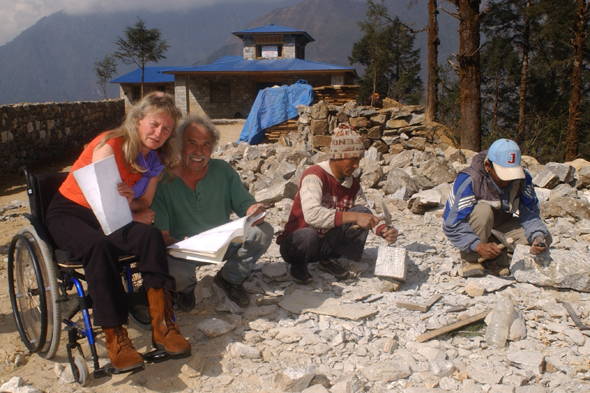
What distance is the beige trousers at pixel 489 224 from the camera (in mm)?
3717

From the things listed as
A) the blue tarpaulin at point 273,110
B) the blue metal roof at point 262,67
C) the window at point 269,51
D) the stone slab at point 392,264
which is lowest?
the stone slab at point 392,264

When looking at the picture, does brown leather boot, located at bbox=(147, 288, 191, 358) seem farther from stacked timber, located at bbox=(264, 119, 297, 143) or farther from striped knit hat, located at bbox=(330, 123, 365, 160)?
stacked timber, located at bbox=(264, 119, 297, 143)

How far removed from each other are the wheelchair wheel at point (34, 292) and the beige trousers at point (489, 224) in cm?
286

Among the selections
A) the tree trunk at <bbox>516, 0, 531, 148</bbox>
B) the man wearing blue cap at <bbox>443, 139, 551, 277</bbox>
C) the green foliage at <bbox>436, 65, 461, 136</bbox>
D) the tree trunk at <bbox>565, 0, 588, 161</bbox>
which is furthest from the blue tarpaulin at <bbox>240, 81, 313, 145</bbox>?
the man wearing blue cap at <bbox>443, 139, 551, 277</bbox>

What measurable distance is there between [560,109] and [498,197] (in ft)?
71.9

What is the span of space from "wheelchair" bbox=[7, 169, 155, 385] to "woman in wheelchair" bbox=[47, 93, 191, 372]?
0.08 meters

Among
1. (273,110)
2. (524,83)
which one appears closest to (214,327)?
(273,110)

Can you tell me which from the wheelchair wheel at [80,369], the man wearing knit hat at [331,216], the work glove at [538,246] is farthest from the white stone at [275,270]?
the work glove at [538,246]

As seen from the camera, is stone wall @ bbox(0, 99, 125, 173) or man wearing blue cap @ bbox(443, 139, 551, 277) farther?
stone wall @ bbox(0, 99, 125, 173)

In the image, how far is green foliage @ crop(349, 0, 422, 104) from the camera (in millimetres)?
37750

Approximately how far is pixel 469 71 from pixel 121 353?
29.1 ft

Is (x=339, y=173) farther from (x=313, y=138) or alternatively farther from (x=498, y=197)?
(x=313, y=138)

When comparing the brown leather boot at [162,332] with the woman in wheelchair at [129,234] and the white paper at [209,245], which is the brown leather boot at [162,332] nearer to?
the woman in wheelchair at [129,234]

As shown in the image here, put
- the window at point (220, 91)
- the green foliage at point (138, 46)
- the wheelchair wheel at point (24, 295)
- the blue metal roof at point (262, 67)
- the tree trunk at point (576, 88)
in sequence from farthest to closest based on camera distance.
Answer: the green foliage at point (138, 46)
the window at point (220, 91)
the blue metal roof at point (262, 67)
the tree trunk at point (576, 88)
the wheelchair wheel at point (24, 295)
